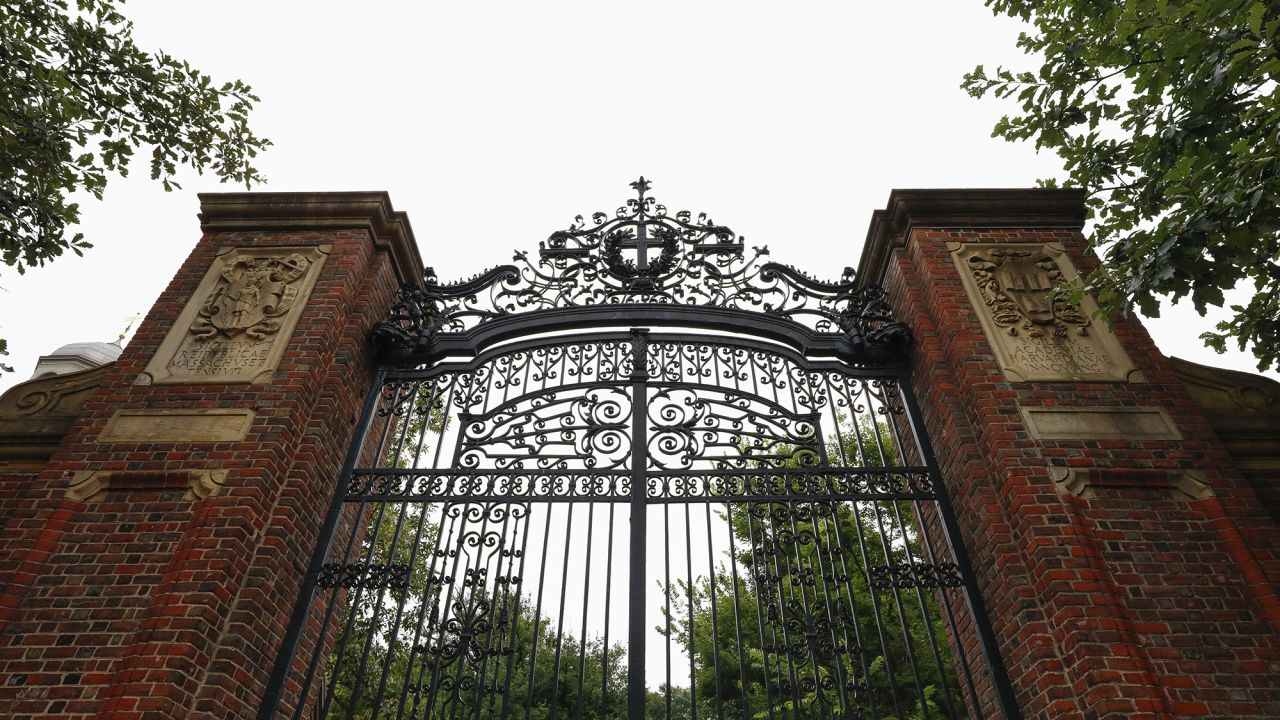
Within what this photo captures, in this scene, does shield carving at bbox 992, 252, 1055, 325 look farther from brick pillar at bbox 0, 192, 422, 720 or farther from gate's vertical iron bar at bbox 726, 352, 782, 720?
brick pillar at bbox 0, 192, 422, 720

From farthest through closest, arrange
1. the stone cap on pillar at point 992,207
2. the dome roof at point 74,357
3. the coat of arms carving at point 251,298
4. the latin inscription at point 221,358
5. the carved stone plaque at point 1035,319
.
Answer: the dome roof at point 74,357
the stone cap on pillar at point 992,207
the coat of arms carving at point 251,298
the latin inscription at point 221,358
the carved stone plaque at point 1035,319

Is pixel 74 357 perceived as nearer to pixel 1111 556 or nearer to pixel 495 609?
pixel 495 609

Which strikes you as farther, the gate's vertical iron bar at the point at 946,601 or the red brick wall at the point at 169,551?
the gate's vertical iron bar at the point at 946,601

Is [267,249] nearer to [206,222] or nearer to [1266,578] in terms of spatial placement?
[206,222]

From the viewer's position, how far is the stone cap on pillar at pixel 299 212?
6801 mm

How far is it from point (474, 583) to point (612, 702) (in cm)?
709

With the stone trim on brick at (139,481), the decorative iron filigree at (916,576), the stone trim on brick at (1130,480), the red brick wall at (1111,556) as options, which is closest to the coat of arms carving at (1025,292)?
the red brick wall at (1111,556)

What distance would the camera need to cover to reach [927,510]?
6.12 meters

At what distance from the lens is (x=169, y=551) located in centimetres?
476

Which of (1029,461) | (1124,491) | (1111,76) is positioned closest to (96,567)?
(1029,461)

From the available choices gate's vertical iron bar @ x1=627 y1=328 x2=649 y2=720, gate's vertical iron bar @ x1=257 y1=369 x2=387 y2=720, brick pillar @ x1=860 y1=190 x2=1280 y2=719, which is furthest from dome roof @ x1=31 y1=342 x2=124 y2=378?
brick pillar @ x1=860 y1=190 x2=1280 y2=719

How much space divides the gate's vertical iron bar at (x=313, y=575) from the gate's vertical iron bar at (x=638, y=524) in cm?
224

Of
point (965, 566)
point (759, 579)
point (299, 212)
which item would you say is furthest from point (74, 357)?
point (965, 566)

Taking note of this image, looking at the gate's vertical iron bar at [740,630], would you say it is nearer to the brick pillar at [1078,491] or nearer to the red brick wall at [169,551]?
the brick pillar at [1078,491]
